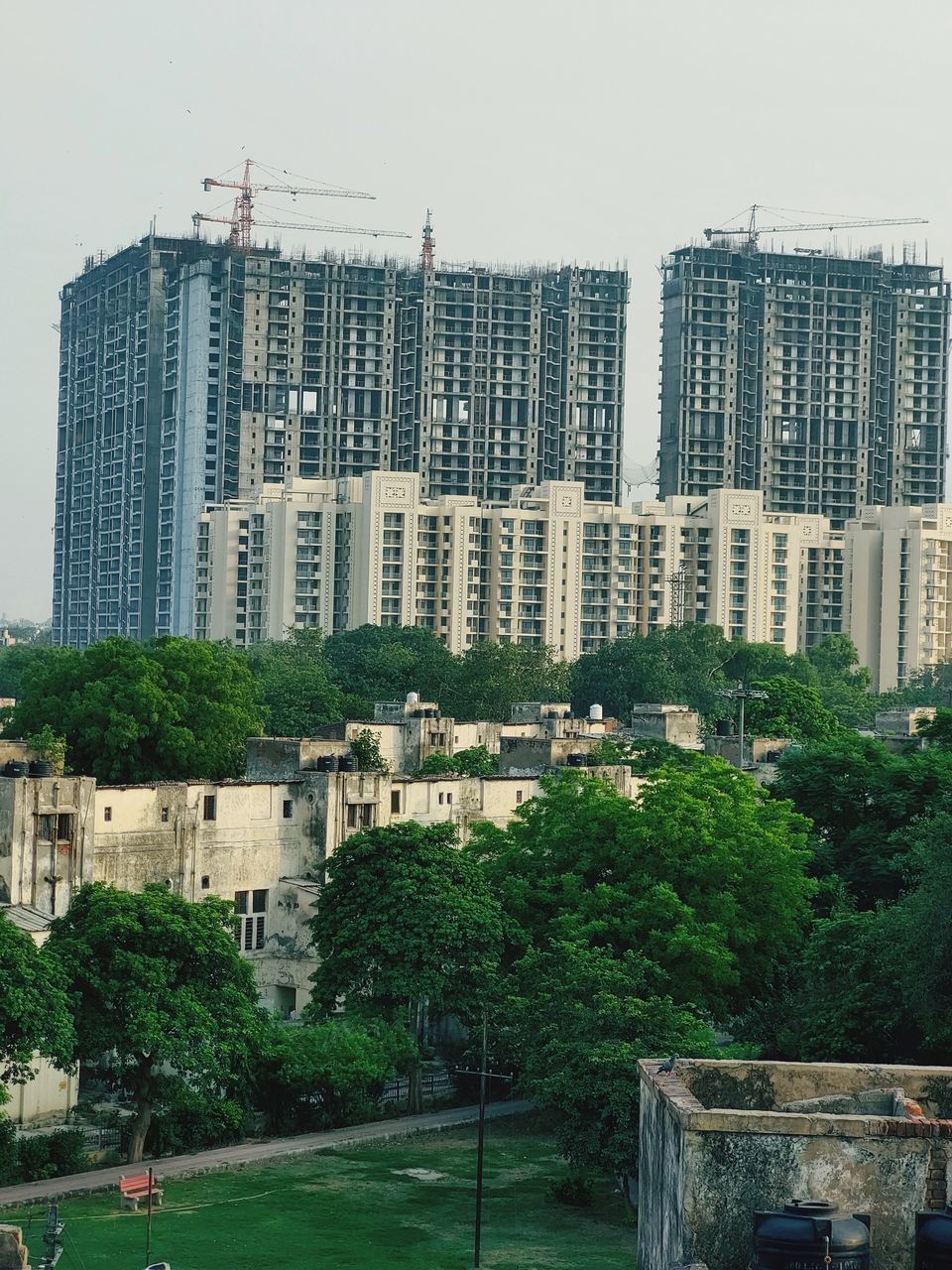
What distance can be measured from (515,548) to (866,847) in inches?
3588

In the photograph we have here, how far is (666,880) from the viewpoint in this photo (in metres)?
43.8

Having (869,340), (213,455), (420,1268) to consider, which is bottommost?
(420,1268)

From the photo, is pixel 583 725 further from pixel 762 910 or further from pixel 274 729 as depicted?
pixel 762 910

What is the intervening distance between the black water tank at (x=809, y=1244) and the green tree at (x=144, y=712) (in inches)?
1961

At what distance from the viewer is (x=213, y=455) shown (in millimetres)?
165000

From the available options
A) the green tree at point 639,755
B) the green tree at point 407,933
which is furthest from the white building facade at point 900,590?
the green tree at point 407,933

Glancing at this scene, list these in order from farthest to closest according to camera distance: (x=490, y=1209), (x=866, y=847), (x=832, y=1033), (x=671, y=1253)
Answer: (x=866, y=847) < (x=832, y=1033) < (x=490, y=1209) < (x=671, y=1253)

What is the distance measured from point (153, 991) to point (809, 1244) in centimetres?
2293

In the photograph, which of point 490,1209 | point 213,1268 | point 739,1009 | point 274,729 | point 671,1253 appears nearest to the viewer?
point 671,1253

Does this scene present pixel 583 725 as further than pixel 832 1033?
Yes

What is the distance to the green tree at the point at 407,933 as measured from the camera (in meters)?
41.1

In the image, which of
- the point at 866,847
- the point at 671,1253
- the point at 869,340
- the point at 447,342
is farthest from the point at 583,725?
the point at 869,340

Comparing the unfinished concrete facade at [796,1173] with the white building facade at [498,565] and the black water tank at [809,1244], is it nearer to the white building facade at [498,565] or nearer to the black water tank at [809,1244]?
the black water tank at [809,1244]

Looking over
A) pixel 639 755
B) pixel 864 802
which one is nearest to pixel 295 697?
pixel 639 755
